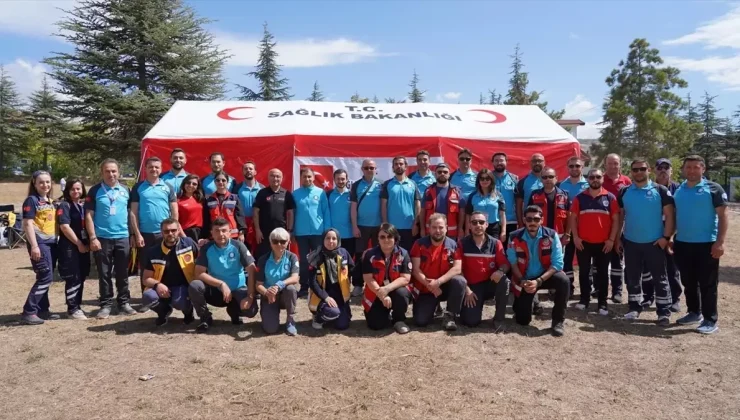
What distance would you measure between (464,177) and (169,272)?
3.34 m

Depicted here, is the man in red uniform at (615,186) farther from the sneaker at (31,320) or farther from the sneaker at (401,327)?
the sneaker at (31,320)

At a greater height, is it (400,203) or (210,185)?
(210,185)

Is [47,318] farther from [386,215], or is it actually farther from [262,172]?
[386,215]

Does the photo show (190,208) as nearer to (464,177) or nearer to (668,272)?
(464,177)

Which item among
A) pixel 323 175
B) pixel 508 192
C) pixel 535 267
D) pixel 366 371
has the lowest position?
pixel 366 371

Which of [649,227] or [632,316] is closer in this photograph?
[649,227]

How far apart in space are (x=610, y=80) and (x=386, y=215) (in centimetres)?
2505

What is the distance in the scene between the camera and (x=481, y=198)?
17.6 feet

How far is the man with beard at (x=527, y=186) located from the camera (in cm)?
577

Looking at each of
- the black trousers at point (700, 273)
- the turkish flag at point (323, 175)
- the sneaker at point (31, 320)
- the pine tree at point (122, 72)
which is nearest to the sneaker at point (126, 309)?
the sneaker at point (31, 320)

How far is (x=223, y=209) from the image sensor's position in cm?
554

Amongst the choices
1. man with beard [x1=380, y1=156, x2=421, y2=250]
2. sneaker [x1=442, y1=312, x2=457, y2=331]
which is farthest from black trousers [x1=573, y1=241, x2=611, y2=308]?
man with beard [x1=380, y1=156, x2=421, y2=250]

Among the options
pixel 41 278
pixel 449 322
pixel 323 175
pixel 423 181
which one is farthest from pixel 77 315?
pixel 423 181

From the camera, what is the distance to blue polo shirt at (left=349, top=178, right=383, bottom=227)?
228 inches
